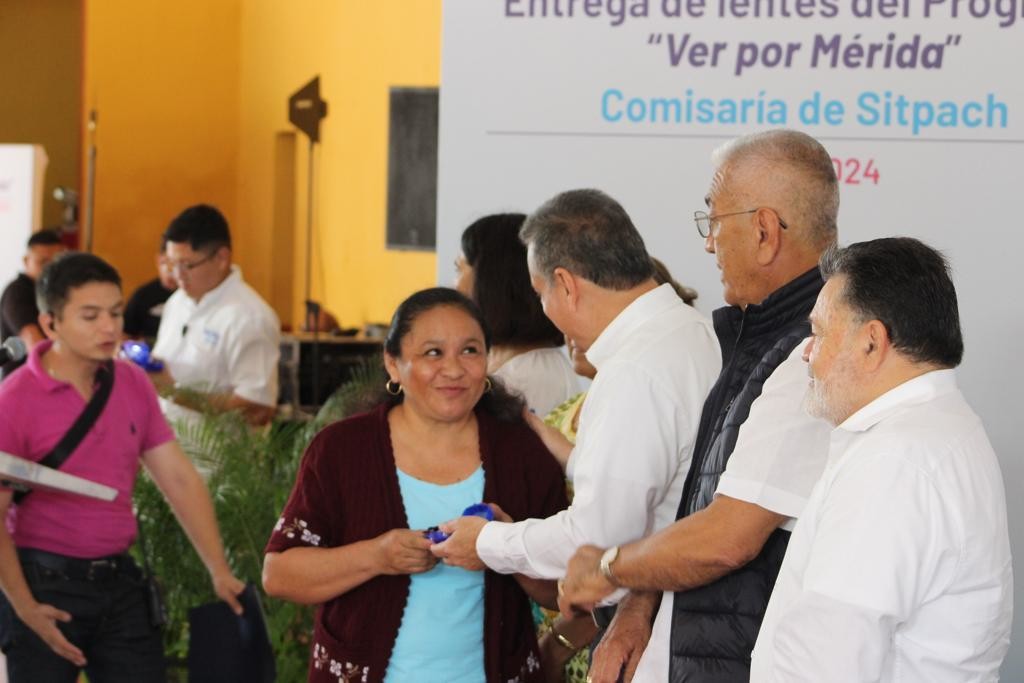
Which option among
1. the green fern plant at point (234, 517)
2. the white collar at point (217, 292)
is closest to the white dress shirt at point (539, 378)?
the green fern plant at point (234, 517)

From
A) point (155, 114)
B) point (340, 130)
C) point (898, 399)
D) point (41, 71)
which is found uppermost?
point (41, 71)

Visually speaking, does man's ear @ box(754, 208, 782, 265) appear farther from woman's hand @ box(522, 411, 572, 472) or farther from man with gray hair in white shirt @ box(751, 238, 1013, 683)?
woman's hand @ box(522, 411, 572, 472)

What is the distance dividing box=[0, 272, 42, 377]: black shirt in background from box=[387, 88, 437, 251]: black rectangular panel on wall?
6.63ft

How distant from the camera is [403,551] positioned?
278 cm

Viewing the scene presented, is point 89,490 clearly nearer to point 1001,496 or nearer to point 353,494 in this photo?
point 353,494

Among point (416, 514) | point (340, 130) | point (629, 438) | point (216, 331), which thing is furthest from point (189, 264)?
point (340, 130)

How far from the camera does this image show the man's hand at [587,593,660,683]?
8.61ft

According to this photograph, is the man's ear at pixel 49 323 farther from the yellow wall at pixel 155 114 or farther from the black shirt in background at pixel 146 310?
the yellow wall at pixel 155 114

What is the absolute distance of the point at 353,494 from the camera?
114 inches

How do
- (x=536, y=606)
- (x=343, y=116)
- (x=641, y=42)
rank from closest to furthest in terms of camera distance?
(x=536, y=606) → (x=641, y=42) → (x=343, y=116)

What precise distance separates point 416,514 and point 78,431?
130 centimetres

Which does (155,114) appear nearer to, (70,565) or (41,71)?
(41,71)

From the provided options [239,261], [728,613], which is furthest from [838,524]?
[239,261]

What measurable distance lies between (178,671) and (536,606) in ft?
7.55
